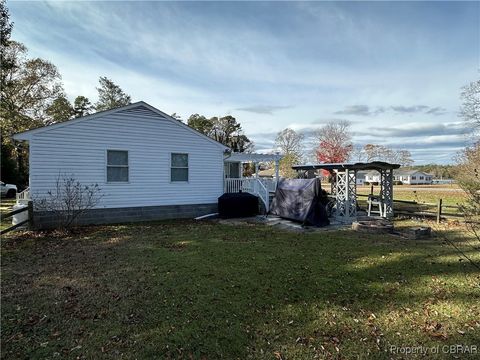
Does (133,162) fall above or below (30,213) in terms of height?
above

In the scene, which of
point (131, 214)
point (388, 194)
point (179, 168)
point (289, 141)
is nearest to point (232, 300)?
point (131, 214)

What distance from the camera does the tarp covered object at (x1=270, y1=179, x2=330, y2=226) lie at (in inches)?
422

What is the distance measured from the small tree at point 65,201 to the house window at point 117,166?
1072mm

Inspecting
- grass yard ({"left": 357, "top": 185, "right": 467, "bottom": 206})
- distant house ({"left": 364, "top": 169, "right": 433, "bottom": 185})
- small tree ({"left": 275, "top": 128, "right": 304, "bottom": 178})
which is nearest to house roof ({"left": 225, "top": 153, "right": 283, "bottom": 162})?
grass yard ({"left": 357, "top": 185, "right": 467, "bottom": 206})

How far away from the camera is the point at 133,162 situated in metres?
11.3

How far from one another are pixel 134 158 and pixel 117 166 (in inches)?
27.5

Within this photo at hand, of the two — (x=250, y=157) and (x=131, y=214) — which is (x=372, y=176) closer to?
(x=250, y=157)

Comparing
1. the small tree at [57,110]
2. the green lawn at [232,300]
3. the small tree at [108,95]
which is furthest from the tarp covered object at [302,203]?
the small tree at [108,95]

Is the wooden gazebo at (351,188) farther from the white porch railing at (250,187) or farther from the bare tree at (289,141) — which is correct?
the bare tree at (289,141)

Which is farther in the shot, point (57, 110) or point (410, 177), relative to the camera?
point (410, 177)

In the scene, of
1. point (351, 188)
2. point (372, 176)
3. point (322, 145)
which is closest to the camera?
point (351, 188)

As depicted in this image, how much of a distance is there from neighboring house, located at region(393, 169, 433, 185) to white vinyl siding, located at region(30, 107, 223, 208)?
86.0 metres

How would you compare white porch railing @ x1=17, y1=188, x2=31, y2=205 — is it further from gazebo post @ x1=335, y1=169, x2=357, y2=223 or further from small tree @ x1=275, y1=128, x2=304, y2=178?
small tree @ x1=275, y1=128, x2=304, y2=178

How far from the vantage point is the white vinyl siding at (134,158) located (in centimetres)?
988
